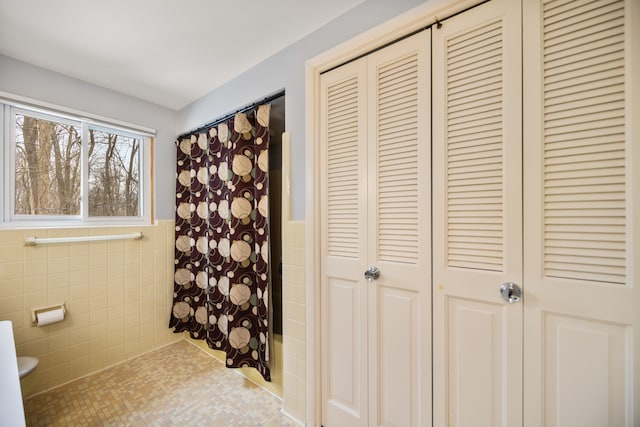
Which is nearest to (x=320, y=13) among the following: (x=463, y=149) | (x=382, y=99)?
(x=382, y=99)

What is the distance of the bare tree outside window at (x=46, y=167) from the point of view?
1.75 m

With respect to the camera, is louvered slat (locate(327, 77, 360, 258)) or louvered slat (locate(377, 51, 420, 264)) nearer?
louvered slat (locate(377, 51, 420, 264))

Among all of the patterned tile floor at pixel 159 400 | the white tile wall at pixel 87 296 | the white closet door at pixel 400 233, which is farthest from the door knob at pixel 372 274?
the white tile wall at pixel 87 296

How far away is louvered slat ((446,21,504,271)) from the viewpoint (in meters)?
0.94

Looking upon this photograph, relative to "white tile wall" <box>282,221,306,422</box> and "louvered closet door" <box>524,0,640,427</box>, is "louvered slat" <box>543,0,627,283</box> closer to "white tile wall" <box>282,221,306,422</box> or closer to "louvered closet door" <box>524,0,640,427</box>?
"louvered closet door" <box>524,0,640,427</box>

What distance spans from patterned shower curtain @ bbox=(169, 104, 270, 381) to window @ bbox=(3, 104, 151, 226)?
21.2 inches

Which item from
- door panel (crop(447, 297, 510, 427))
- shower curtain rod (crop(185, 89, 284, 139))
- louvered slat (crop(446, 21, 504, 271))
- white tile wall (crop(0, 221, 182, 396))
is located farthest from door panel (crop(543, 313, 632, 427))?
white tile wall (crop(0, 221, 182, 396))

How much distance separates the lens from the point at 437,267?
1.06 m

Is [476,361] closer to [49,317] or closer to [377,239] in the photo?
[377,239]

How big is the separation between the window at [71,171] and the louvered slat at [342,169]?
1931 mm

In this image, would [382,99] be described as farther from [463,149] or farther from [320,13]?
[320,13]

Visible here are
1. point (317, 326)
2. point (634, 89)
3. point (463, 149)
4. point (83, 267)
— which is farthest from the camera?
point (83, 267)

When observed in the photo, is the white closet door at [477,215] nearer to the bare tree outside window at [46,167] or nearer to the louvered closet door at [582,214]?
the louvered closet door at [582,214]

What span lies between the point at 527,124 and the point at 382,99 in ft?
1.96
